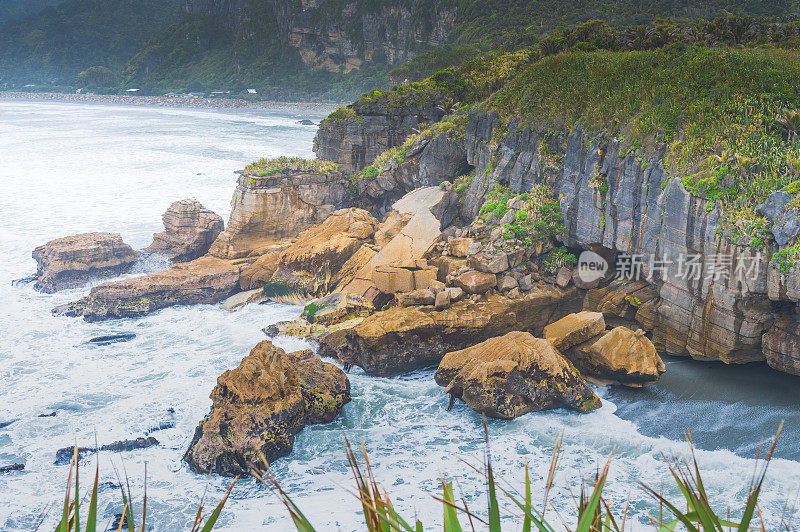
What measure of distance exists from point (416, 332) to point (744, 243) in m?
8.00

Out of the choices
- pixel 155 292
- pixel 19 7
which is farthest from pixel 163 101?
pixel 155 292

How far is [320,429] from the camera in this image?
14367 mm

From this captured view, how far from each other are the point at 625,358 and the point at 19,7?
14147 centimetres

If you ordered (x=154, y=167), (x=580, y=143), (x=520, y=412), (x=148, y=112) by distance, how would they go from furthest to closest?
(x=148, y=112) < (x=154, y=167) < (x=580, y=143) < (x=520, y=412)

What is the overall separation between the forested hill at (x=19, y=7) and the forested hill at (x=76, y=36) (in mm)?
5437

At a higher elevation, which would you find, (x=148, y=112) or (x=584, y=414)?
(x=148, y=112)

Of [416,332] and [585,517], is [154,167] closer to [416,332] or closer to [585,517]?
[416,332]

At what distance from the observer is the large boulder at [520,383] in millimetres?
14289

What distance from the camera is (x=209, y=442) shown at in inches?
506

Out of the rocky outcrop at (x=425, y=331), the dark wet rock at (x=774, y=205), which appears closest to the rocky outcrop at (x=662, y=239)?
the dark wet rock at (x=774, y=205)

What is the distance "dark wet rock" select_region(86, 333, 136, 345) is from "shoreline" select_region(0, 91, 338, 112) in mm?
56616

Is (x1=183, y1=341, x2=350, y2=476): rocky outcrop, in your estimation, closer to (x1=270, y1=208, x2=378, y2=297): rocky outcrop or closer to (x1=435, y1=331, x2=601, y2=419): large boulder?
(x1=435, y1=331, x2=601, y2=419): large boulder

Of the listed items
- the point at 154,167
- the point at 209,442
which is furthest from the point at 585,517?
the point at 154,167

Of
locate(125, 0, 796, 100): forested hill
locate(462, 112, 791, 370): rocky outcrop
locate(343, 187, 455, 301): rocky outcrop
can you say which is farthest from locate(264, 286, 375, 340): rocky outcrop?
locate(125, 0, 796, 100): forested hill
